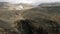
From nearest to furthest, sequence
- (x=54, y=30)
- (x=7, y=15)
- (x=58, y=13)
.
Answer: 1. (x=54, y=30)
2. (x=58, y=13)
3. (x=7, y=15)

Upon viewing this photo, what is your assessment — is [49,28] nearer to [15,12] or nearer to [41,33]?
[41,33]

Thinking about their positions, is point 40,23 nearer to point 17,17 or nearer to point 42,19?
point 42,19

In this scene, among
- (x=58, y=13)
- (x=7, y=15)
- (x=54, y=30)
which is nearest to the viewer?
(x=54, y=30)

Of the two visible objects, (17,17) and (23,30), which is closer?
(23,30)

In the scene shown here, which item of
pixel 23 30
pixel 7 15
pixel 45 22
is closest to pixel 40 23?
pixel 45 22

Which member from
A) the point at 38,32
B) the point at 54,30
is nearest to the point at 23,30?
the point at 38,32

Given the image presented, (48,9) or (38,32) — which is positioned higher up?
(48,9)
